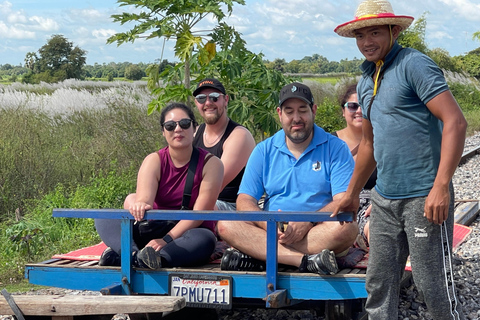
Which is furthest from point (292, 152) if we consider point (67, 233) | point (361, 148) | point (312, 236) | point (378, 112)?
point (67, 233)

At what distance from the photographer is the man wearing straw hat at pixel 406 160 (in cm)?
313

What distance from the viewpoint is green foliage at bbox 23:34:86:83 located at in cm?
4175

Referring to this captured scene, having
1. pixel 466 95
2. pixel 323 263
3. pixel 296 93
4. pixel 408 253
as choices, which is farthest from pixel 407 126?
pixel 466 95

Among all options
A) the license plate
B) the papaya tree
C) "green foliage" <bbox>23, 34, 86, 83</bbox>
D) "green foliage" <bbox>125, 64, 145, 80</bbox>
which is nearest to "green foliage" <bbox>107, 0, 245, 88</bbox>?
the papaya tree

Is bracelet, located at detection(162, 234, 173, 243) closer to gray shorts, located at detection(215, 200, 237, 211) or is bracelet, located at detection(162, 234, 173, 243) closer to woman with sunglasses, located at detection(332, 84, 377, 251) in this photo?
gray shorts, located at detection(215, 200, 237, 211)

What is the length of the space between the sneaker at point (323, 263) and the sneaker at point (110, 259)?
1348mm

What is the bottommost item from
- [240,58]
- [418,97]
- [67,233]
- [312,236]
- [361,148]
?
[67,233]

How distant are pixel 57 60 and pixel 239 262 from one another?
42214mm

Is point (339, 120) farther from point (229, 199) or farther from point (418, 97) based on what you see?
point (418, 97)

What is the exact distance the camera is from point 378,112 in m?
3.41

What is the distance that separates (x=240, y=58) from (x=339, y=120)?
5297mm

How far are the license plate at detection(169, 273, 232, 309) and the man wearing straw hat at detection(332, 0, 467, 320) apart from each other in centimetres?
94

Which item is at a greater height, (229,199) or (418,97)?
(418,97)

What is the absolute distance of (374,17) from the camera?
133 inches
